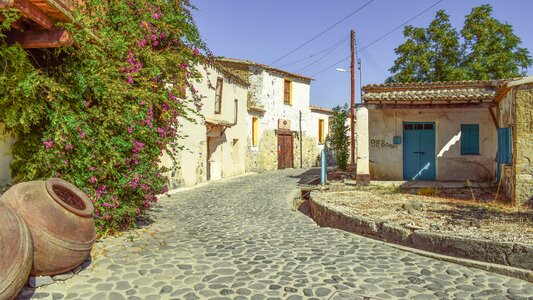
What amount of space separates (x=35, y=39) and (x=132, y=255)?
2.97m

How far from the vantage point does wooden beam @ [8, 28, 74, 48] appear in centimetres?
470

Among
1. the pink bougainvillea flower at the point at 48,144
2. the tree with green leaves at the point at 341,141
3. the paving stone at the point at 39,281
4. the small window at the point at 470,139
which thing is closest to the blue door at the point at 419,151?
the small window at the point at 470,139

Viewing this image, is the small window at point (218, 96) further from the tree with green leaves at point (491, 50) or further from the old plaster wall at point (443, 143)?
the tree with green leaves at point (491, 50)

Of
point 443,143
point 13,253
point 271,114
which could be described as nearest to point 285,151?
point 271,114

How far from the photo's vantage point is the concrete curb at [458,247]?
461 centimetres

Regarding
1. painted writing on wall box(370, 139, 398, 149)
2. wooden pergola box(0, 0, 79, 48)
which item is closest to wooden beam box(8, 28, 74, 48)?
wooden pergola box(0, 0, 79, 48)

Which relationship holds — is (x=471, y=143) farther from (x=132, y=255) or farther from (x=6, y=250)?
(x=6, y=250)

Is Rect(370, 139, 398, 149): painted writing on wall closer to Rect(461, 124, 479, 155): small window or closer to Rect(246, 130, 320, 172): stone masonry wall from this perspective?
Rect(461, 124, 479, 155): small window

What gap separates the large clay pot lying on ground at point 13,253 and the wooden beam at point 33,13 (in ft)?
6.62

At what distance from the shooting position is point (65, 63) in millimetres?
5355

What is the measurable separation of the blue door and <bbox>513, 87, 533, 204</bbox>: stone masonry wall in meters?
4.61

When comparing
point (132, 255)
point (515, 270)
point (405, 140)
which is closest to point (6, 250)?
point (132, 255)

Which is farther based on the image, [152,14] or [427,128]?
[427,128]

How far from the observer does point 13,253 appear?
335 centimetres
